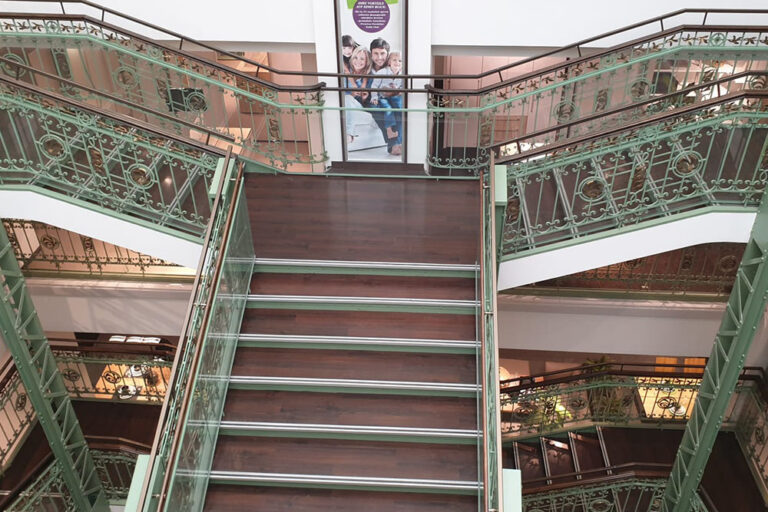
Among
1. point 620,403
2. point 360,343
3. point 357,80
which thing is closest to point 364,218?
point 360,343

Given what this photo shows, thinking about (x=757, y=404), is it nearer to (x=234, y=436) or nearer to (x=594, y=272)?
(x=594, y=272)

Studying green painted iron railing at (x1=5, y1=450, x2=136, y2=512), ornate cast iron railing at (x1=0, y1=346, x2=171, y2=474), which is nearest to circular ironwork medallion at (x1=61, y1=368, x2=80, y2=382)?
ornate cast iron railing at (x1=0, y1=346, x2=171, y2=474)

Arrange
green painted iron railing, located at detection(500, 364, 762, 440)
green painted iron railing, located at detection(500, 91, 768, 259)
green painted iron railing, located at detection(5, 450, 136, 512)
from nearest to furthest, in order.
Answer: green painted iron railing, located at detection(500, 91, 768, 259), green painted iron railing, located at detection(5, 450, 136, 512), green painted iron railing, located at detection(500, 364, 762, 440)

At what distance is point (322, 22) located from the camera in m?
9.21

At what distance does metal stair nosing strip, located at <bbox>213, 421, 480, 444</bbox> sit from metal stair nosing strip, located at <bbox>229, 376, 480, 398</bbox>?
38 centimetres

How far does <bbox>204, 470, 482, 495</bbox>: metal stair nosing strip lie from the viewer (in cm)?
587

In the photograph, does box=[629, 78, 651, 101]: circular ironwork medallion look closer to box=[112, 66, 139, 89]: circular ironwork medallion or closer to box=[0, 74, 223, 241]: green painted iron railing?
box=[0, 74, 223, 241]: green painted iron railing

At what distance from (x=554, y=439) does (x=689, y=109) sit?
6490 millimetres

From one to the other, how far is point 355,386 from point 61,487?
192 inches

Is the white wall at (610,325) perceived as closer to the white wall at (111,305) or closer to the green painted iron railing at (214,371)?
the green painted iron railing at (214,371)

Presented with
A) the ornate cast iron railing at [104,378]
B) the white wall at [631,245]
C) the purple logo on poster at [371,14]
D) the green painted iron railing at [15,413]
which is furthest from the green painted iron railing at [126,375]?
the white wall at [631,245]

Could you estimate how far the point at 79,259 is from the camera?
1009cm

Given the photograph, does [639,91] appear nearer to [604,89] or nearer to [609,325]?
[604,89]

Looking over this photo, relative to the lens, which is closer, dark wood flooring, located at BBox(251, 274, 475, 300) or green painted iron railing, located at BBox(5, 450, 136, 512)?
dark wood flooring, located at BBox(251, 274, 475, 300)
